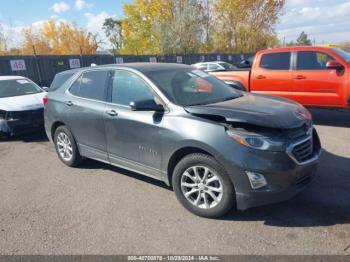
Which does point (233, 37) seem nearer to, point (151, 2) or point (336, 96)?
point (151, 2)

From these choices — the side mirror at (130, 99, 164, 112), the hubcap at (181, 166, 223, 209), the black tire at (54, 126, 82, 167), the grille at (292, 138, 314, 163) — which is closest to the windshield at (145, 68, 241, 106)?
the side mirror at (130, 99, 164, 112)

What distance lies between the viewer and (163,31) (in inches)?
1203

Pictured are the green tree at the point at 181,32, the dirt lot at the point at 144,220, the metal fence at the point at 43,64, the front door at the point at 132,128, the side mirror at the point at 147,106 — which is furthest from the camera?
the green tree at the point at 181,32

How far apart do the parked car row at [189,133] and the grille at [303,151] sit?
0.01m

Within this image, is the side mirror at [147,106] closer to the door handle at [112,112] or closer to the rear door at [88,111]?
the door handle at [112,112]

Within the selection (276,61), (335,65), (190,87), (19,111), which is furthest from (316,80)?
(19,111)

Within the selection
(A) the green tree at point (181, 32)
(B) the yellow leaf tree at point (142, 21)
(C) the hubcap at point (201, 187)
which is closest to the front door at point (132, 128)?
(C) the hubcap at point (201, 187)

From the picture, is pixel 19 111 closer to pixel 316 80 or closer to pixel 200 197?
pixel 200 197

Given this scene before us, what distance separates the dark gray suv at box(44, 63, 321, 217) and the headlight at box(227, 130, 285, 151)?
0.01m

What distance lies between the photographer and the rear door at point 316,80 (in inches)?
264

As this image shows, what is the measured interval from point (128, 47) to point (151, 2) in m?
6.70

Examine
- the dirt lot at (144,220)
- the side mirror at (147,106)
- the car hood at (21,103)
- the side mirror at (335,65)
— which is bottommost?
the dirt lot at (144,220)

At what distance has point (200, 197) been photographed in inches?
132

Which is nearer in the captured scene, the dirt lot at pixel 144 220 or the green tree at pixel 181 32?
the dirt lot at pixel 144 220
